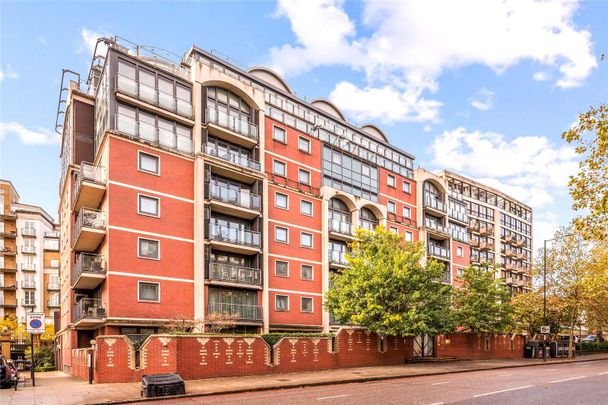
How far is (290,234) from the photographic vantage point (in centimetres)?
3750

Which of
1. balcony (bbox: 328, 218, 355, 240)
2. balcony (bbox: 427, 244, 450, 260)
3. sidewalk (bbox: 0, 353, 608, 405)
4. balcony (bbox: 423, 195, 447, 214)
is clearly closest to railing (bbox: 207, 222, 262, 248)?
balcony (bbox: 328, 218, 355, 240)

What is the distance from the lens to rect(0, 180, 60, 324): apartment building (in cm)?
6625

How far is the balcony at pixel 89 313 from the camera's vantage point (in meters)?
26.6

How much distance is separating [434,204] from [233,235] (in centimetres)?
2788

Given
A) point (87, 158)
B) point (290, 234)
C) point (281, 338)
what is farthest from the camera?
point (290, 234)

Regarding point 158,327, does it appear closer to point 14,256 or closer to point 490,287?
point 490,287

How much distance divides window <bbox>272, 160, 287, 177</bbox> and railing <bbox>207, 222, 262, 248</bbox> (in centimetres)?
579

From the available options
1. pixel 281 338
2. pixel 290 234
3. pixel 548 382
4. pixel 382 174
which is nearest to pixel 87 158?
pixel 290 234

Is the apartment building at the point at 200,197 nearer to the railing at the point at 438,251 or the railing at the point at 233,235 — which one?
the railing at the point at 233,235

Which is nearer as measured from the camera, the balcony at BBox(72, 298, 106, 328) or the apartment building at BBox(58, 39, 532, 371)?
the balcony at BBox(72, 298, 106, 328)

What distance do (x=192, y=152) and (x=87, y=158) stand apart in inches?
305

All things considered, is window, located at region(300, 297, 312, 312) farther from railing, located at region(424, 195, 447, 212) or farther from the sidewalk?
railing, located at region(424, 195, 447, 212)

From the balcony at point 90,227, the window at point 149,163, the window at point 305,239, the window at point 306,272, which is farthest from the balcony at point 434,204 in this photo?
the balcony at point 90,227

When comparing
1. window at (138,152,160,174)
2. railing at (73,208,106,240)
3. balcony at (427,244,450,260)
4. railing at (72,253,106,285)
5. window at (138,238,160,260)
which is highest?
window at (138,152,160,174)
